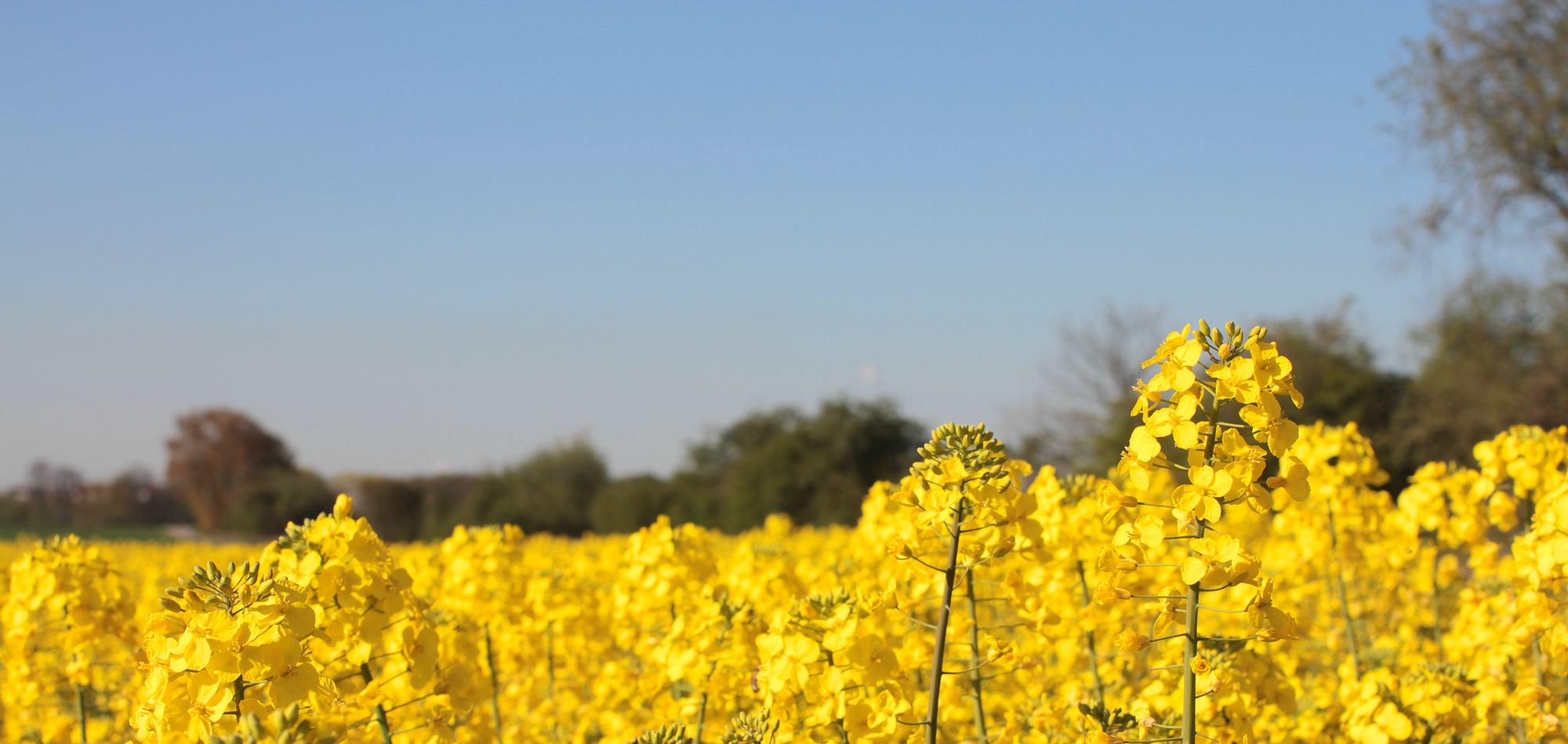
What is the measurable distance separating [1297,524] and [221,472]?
176 feet

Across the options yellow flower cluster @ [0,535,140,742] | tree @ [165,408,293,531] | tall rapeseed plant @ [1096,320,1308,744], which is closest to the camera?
tall rapeseed plant @ [1096,320,1308,744]

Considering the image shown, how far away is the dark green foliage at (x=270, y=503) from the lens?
41.0 m

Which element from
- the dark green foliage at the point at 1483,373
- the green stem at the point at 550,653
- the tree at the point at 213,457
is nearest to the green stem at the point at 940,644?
the green stem at the point at 550,653

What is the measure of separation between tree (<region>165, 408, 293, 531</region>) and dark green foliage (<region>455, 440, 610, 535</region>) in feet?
46.1

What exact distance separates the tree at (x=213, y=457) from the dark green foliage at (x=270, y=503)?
6.95 m

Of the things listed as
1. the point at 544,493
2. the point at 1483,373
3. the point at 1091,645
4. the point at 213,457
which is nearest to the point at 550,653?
the point at 1091,645

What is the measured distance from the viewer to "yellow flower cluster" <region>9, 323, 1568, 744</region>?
2.50 meters

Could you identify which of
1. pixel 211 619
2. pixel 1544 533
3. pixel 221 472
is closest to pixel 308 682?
pixel 211 619

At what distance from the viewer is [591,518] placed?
37.7 metres

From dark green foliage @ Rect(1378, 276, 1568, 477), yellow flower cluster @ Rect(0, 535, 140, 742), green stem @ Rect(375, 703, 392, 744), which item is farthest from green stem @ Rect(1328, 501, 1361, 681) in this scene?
dark green foliage @ Rect(1378, 276, 1568, 477)

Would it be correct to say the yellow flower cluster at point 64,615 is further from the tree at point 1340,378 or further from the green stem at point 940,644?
the tree at point 1340,378

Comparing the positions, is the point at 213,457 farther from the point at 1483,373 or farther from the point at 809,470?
the point at 1483,373

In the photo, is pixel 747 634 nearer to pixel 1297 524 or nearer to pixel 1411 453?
pixel 1297 524

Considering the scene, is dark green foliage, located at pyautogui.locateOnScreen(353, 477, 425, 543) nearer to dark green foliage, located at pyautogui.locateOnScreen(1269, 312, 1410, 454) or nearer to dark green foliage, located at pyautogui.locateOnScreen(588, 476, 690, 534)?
dark green foliage, located at pyautogui.locateOnScreen(588, 476, 690, 534)
